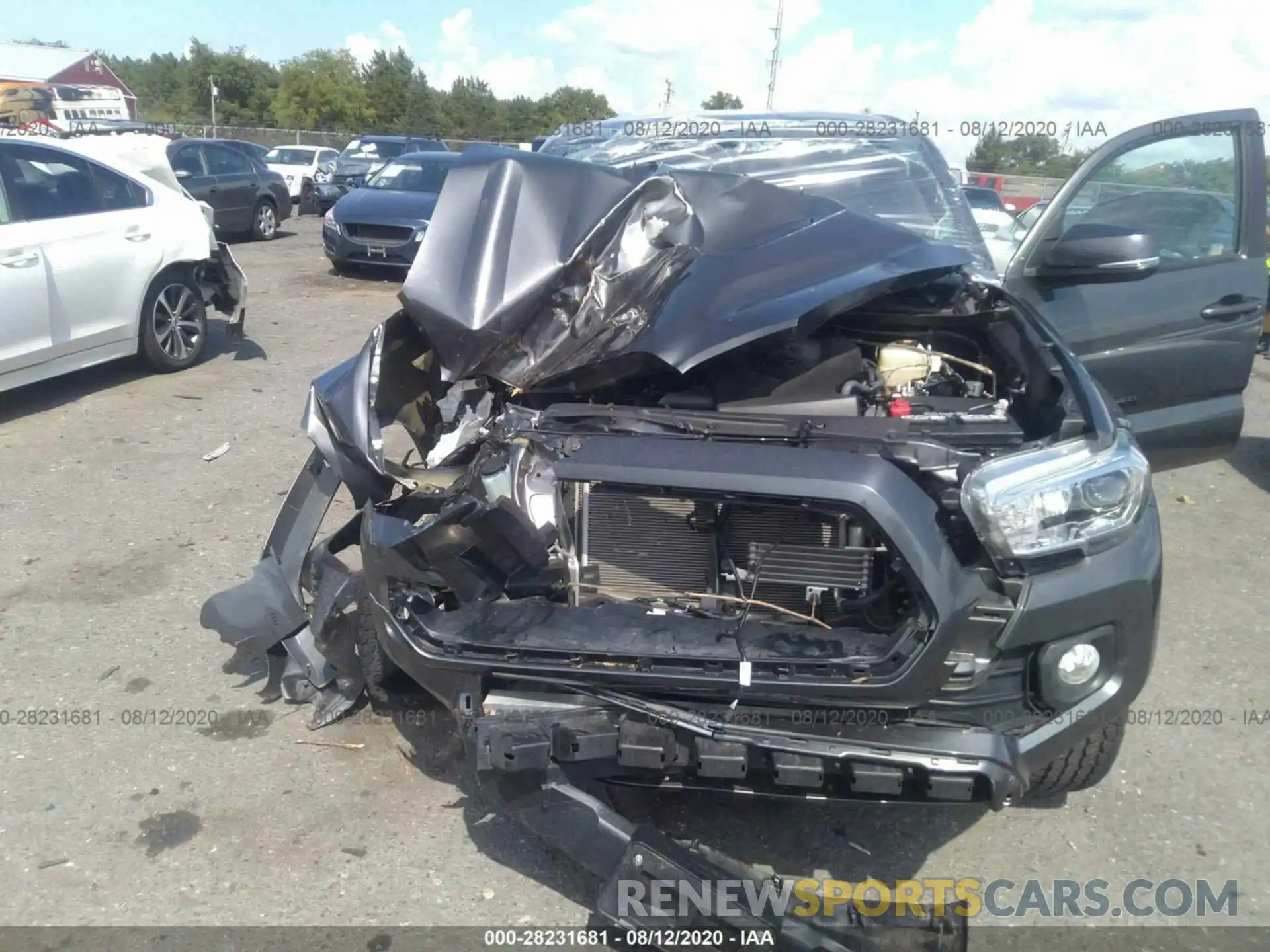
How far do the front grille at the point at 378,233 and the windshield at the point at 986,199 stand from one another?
6648 millimetres

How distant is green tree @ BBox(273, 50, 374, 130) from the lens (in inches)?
2053

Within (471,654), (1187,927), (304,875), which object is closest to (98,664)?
(304,875)

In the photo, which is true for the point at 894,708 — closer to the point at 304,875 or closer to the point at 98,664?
the point at 304,875

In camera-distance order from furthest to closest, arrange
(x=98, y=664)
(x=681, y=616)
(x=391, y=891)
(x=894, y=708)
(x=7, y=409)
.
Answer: (x=7, y=409) < (x=98, y=664) < (x=391, y=891) < (x=681, y=616) < (x=894, y=708)

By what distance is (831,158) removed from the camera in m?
4.39

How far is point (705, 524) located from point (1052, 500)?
0.83 m

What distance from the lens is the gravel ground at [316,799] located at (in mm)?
2725

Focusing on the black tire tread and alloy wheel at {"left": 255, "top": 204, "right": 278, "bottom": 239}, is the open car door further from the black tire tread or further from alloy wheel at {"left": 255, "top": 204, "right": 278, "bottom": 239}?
alloy wheel at {"left": 255, "top": 204, "right": 278, "bottom": 239}

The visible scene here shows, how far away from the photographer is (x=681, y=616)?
99.0 inches

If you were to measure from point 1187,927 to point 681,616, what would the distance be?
154 cm

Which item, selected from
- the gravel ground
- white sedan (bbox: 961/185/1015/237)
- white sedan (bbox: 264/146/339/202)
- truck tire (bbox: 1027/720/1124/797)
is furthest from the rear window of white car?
white sedan (bbox: 264/146/339/202)

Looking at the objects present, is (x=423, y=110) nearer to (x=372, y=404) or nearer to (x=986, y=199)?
(x=986, y=199)

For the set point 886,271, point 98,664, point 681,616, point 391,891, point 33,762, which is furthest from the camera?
point 98,664

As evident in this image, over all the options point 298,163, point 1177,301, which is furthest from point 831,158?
point 298,163
